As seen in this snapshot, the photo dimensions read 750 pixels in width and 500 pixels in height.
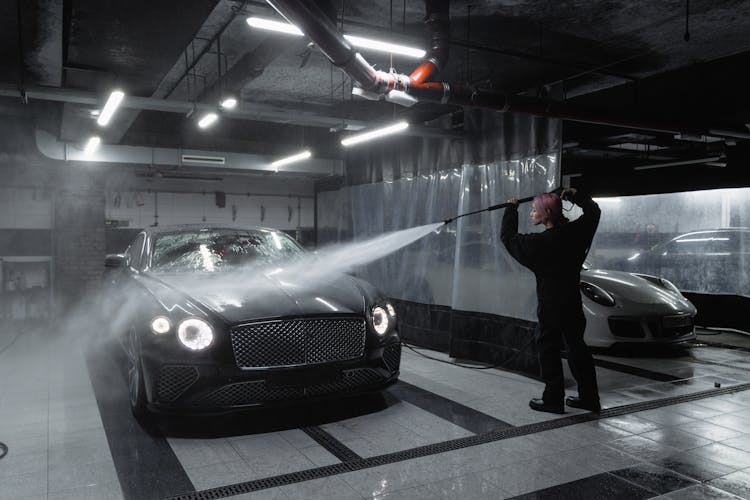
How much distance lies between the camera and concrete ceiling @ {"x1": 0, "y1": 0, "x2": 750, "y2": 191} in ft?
14.6

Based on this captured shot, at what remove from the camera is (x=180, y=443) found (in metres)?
3.70

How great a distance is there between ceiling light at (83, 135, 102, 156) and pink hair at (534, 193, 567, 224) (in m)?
7.74

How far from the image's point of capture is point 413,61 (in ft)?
22.1

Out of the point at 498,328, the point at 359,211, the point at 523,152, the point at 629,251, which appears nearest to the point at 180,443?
the point at 498,328

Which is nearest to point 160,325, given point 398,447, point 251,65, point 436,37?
point 398,447

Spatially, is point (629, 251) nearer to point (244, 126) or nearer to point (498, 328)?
point (498, 328)

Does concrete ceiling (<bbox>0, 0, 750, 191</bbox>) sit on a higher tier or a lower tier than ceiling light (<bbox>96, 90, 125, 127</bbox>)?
higher

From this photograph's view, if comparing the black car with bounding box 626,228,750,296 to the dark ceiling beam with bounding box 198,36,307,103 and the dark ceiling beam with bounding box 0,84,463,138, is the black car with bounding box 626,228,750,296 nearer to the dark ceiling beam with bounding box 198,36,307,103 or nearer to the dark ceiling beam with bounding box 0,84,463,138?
the dark ceiling beam with bounding box 0,84,463,138

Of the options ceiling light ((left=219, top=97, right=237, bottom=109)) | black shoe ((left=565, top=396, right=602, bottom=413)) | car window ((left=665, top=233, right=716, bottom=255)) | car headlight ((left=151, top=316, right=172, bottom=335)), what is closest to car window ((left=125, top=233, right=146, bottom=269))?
car headlight ((left=151, top=316, right=172, bottom=335))

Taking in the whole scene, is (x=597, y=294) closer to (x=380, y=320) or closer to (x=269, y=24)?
(x=380, y=320)

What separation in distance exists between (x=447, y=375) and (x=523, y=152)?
2.55m

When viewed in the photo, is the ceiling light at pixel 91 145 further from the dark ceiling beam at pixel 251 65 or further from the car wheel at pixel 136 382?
the car wheel at pixel 136 382

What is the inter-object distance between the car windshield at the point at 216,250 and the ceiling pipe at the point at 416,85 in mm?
1716

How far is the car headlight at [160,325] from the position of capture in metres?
3.72
